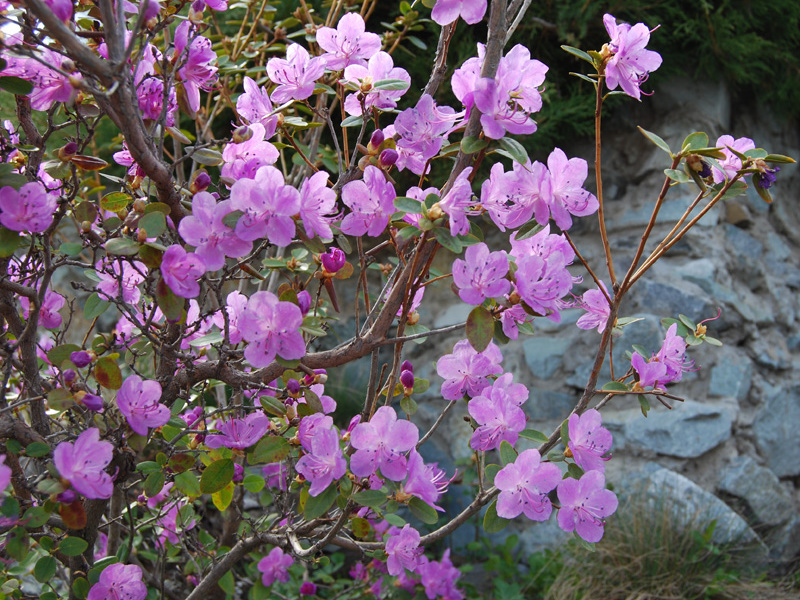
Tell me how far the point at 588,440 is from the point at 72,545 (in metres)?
0.75

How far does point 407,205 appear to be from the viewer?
0.79 meters

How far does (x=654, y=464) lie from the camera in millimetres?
2260

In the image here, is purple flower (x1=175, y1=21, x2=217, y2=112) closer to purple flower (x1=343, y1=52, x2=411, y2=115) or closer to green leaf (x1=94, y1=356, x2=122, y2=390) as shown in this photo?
purple flower (x1=343, y1=52, x2=411, y2=115)

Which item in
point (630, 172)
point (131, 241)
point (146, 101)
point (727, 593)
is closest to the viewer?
point (131, 241)

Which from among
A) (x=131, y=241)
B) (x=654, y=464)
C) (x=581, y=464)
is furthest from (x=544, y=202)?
(x=654, y=464)

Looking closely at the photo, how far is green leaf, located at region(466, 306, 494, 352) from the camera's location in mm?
813

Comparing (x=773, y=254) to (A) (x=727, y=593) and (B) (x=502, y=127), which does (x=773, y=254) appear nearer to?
(A) (x=727, y=593)

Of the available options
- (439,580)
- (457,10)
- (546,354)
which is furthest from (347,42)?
(546,354)

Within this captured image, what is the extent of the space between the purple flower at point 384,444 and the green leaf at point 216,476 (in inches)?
7.5

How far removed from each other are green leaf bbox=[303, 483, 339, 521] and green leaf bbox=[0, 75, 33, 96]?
63 cm

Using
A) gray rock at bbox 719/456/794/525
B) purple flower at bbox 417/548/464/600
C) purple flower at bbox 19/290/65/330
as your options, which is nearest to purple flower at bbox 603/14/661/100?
purple flower at bbox 19/290/65/330

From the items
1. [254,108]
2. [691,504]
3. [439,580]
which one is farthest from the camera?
[691,504]

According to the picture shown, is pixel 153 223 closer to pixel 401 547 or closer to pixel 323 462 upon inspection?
pixel 323 462

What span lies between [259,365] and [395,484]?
27 cm
